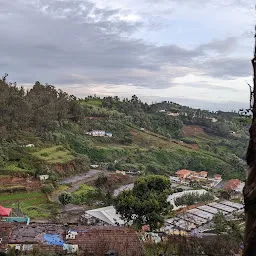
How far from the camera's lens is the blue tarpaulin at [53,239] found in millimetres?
10854

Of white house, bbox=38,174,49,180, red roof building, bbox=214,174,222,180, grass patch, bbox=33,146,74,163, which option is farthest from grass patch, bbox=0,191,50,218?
red roof building, bbox=214,174,222,180

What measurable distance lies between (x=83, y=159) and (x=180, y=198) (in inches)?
542

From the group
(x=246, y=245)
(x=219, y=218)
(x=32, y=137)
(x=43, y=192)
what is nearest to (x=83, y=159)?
(x=32, y=137)

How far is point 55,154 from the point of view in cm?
3262

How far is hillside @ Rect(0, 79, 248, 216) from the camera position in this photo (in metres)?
29.0

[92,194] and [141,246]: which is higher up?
[141,246]

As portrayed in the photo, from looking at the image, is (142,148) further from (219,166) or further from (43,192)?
(43,192)

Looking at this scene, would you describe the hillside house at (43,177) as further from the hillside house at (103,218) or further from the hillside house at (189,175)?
the hillside house at (189,175)

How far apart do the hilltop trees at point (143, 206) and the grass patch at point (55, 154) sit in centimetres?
1412

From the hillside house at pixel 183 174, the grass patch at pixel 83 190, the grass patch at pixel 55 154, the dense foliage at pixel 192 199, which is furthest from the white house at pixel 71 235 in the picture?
the hillside house at pixel 183 174

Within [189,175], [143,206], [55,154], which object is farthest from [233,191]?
[143,206]

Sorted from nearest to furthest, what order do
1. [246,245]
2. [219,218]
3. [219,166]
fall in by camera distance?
[246,245] → [219,218] → [219,166]

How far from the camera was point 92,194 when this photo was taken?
24.3 metres

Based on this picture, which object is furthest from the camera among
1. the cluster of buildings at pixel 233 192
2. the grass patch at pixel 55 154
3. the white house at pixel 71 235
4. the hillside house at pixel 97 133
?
the hillside house at pixel 97 133
